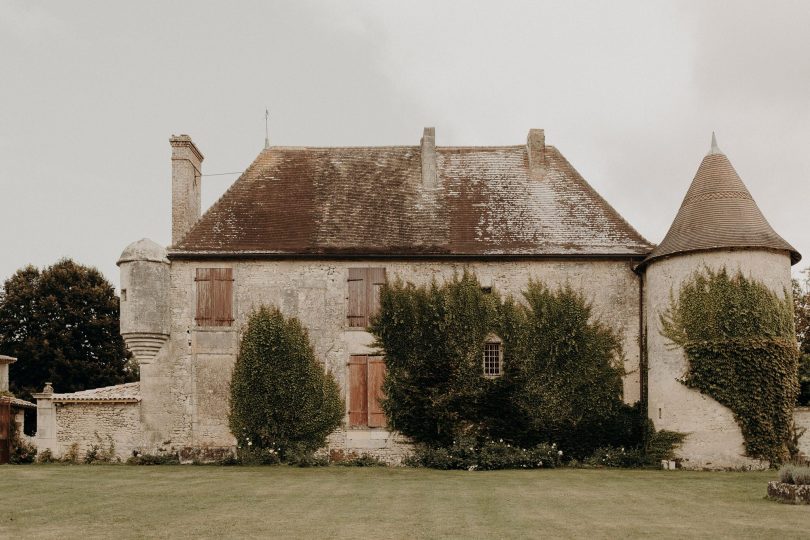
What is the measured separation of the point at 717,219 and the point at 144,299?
1575 centimetres

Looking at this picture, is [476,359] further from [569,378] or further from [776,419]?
[776,419]

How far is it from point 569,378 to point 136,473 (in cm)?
1162

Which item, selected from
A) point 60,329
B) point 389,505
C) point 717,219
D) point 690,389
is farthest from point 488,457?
point 60,329

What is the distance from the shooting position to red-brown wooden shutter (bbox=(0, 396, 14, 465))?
83.3 feet

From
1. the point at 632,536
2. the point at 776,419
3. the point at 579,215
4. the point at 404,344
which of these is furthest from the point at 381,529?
the point at 579,215

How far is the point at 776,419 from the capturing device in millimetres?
22672

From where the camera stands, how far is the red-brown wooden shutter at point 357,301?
2530cm

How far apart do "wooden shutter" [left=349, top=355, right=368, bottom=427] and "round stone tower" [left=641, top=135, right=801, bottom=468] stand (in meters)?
7.82

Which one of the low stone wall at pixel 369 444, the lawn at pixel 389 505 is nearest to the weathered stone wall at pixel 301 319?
the low stone wall at pixel 369 444

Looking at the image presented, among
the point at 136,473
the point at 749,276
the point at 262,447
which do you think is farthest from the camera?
the point at 262,447

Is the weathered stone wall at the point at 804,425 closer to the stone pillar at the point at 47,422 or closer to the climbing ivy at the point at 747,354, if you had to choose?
the climbing ivy at the point at 747,354

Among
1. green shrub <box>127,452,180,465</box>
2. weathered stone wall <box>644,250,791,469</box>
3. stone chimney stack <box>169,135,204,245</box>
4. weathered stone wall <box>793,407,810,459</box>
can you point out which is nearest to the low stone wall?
green shrub <box>127,452,180,465</box>

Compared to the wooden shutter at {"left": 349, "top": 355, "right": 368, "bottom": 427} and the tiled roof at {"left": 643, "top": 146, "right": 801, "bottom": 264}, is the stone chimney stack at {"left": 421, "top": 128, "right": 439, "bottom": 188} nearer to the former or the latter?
the wooden shutter at {"left": 349, "top": 355, "right": 368, "bottom": 427}

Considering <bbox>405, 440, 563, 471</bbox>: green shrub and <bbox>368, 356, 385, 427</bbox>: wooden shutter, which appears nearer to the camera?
<bbox>405, 440, 563, 471</bbox>: green shrub
